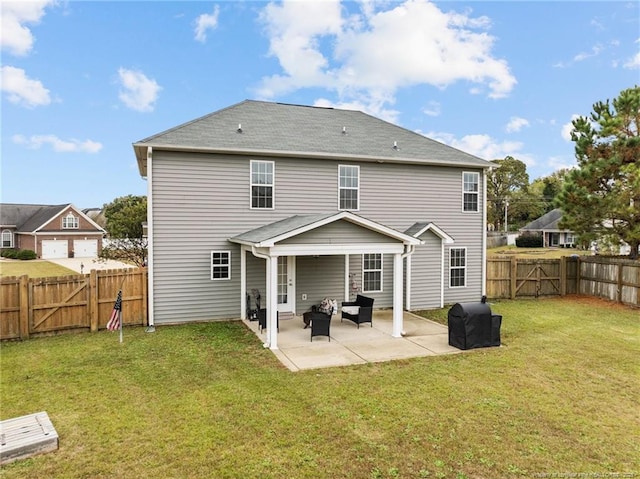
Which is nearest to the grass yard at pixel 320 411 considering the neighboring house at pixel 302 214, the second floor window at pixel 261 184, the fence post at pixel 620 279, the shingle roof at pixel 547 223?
the neighboring house at pixel 302 214

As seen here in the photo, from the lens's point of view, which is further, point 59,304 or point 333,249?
point 59,304

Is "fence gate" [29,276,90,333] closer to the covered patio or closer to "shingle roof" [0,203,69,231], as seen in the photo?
the covered patio

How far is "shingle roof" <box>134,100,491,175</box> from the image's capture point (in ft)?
38.5

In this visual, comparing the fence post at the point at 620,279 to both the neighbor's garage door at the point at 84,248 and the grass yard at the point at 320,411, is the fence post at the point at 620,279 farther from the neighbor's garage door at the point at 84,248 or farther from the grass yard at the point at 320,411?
the neighbor's garage door at the point at 84,248

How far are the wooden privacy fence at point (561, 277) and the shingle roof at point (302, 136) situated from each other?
187 inches

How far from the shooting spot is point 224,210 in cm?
1199

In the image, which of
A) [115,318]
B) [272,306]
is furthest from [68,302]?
[272,306]

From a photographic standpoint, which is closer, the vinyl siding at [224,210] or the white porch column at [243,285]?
the vinyl siding at [224,210]

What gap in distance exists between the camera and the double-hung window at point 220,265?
11930mm

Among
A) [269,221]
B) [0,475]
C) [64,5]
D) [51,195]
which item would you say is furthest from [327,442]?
[51,195]

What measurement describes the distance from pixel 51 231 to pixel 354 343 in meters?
41.0

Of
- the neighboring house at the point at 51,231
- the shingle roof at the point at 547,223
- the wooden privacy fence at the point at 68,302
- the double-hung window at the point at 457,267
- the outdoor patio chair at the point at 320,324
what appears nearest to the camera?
the outdoor patio chair at the point at 320,324

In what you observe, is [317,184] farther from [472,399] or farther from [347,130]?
[472,399]

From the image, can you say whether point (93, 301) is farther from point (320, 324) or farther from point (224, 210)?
point (320, 324)
